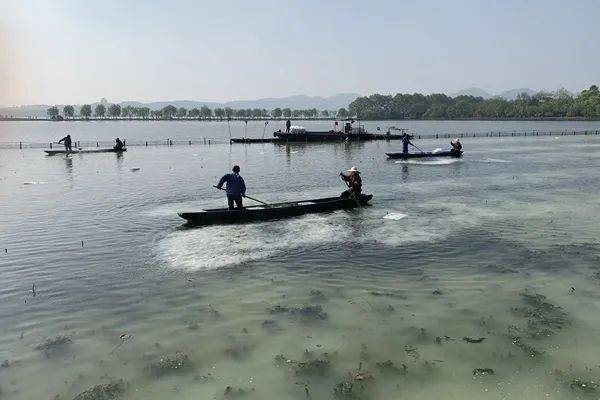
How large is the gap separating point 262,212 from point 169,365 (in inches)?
487

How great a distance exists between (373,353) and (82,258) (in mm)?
11044

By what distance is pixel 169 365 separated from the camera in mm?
9461

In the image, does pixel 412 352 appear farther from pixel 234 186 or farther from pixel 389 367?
pixel 234 186

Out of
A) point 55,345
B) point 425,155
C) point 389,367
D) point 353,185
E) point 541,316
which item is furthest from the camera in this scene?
point 425,155

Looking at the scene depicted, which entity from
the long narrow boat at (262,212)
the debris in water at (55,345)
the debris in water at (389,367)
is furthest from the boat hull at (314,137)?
the debris in water at (389,367)

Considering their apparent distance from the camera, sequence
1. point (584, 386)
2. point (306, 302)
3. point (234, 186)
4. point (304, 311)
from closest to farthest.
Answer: point (584, 386)
point (304, 311)
point (306, 302)
point (234, 186)

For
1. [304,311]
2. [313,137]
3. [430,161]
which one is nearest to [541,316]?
[304,311]

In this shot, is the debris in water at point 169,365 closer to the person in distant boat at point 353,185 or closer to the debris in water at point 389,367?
the debris in water at point 389,367

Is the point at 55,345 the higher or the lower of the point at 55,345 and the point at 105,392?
the higher

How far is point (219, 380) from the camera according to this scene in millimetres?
8977

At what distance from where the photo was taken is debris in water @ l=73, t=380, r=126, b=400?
845 cm

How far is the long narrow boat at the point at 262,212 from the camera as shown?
2080 cm

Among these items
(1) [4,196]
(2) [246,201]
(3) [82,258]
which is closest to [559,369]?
(3) [82,258]

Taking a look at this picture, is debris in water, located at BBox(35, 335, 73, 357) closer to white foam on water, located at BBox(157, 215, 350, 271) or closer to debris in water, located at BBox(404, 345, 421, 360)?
white foam on water, located at BBox(157, 215, 350, 271)
